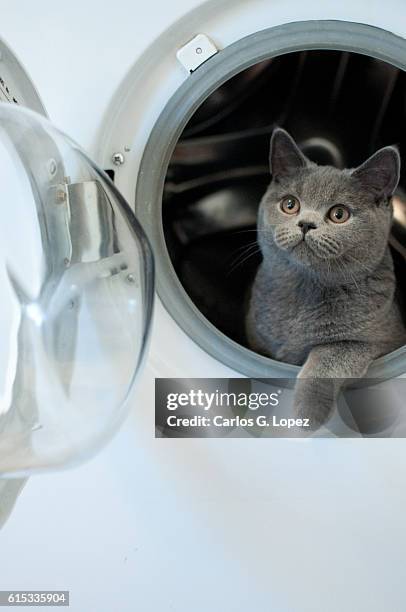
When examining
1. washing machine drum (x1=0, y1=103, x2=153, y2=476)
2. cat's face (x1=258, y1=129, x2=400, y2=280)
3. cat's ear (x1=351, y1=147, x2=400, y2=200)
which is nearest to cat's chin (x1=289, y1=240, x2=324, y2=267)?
cat's face (x1=258, y1=129, x2=400, y2=280)

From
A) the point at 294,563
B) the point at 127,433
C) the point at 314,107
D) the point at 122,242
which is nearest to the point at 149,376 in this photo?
the point at 127,433

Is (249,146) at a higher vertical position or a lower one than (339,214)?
higher

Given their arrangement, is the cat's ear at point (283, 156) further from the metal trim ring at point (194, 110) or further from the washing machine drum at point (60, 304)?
the washing machine drum at point (60, 304)

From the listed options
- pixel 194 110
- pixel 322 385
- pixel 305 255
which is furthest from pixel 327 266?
pixel 194 110

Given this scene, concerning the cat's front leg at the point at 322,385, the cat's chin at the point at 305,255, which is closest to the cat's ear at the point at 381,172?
the cat's chin at the point at 305,255

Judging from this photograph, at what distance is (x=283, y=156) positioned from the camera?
3.12 feet

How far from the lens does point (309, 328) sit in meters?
0.97

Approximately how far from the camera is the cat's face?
3.02 ft

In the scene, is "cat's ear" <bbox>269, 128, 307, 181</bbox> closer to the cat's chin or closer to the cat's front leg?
the cat's chin

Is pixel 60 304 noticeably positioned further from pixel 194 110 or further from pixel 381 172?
pixel 381 172

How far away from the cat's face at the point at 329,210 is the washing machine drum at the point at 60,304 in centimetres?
21

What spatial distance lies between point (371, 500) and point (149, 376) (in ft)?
1.02

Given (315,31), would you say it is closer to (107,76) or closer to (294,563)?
(107,76)

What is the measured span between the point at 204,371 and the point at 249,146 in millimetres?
296
